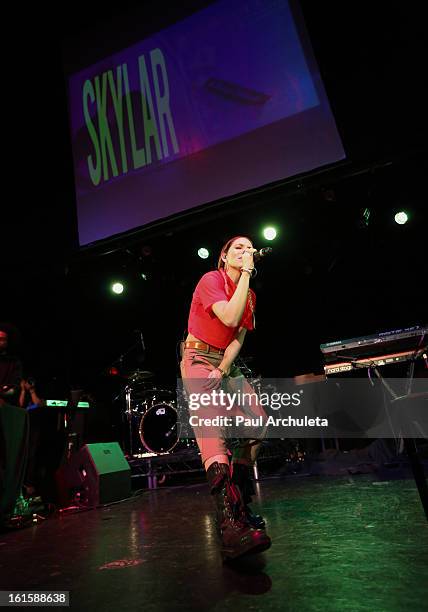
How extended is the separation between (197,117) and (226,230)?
81.8 inches

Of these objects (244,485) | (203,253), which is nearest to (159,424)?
(203,253)

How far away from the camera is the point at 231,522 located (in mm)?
1620

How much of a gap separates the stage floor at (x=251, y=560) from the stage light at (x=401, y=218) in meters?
4.01

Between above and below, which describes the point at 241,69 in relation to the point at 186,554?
above

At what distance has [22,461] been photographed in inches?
131

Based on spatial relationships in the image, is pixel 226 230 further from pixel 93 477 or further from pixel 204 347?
pixel 204 347

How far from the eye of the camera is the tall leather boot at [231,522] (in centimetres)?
153

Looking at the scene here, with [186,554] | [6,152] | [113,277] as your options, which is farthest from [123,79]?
[186,554]

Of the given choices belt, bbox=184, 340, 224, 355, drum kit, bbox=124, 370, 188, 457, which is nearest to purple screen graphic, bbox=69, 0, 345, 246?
belt, bbox=184, 340, 224, 355

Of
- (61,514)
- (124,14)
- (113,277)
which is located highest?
(124,14)

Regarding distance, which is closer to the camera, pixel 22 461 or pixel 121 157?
Answer: pixel 22 461

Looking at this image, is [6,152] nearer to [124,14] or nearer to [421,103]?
[124,14]

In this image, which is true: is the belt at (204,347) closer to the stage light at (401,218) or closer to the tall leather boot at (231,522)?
the tall leather boot at (231,522)

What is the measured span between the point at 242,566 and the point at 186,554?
38 centimetres
